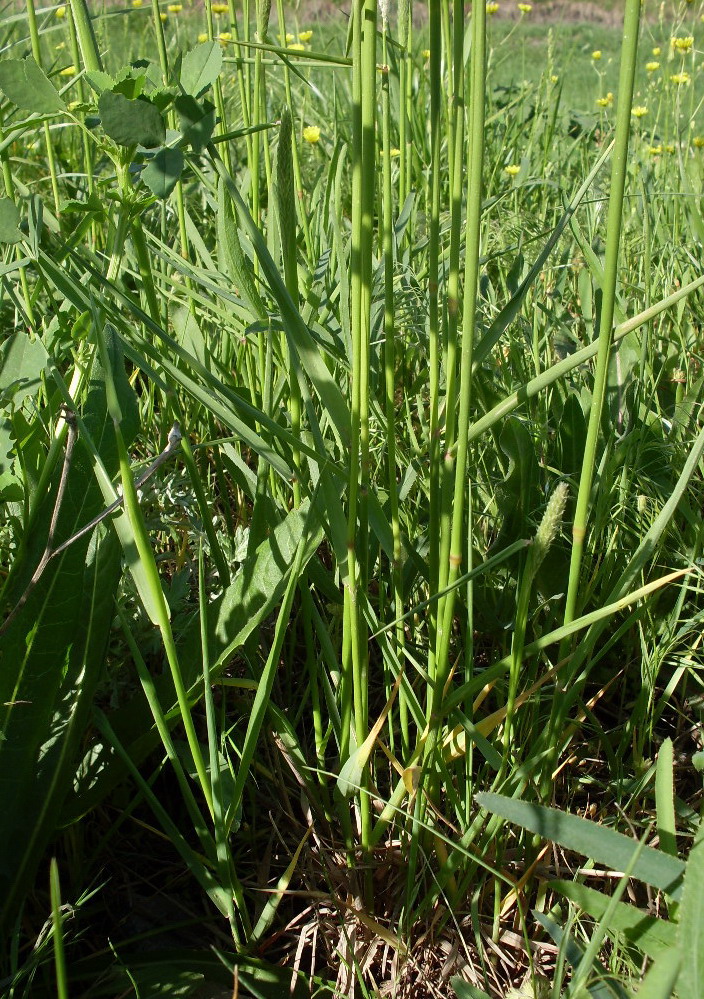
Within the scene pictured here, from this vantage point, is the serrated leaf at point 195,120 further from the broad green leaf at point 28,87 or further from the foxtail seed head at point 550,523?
the foxtail seed head at point 550,523

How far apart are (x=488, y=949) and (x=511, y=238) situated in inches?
38.6

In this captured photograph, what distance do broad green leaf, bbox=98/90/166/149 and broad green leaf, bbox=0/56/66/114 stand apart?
0.21ft

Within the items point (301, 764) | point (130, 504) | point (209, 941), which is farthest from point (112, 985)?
point (130, 504)

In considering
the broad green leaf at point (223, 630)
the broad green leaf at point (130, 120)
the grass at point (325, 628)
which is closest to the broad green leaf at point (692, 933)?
the grass at point (325, 628)

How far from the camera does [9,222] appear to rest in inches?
22.4

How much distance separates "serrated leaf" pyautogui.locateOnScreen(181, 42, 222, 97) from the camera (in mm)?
562

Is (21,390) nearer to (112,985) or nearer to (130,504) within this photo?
(130,504)

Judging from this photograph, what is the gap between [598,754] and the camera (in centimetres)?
77

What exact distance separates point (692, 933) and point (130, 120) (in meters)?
0.56

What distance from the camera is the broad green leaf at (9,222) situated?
56 cm

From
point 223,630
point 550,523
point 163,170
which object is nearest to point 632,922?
point 550,523

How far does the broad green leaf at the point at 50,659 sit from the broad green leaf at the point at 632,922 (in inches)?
14.8

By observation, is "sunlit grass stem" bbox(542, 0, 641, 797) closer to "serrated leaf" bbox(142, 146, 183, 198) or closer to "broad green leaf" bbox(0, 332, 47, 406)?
"serrated leaf" bbox(142, 146, 183, 198)

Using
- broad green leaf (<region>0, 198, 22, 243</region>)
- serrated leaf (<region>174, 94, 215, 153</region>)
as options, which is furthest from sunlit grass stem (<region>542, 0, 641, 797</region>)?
broad green leaf (<region>0, 198, 22, 243</region>)
